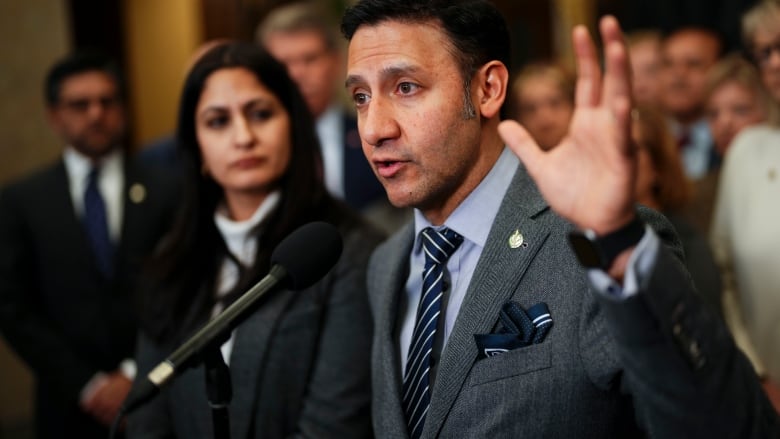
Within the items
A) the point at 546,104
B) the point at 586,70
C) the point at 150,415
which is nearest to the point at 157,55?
the point at 546,104

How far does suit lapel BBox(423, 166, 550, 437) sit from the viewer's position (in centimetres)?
148

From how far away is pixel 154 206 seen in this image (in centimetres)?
318

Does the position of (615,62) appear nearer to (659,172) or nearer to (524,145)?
(524,145)

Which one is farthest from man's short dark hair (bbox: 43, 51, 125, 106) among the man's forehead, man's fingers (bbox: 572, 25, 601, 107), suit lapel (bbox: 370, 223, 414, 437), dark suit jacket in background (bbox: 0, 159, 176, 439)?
man's fingers (bbox: 572, 25, 601, 107)

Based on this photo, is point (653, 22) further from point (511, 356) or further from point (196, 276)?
point (511, 356)

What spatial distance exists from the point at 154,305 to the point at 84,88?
1668 mm

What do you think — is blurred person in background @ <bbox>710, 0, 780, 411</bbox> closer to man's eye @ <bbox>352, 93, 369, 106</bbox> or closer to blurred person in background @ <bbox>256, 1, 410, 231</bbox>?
man's eye @ <bbox>352, 93, 369, 106</bbox>

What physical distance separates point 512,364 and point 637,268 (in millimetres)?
367

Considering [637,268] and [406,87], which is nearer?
[637,268]

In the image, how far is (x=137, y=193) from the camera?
3.22 meters

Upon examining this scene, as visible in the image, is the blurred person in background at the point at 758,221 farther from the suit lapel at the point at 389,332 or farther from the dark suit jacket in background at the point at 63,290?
the dark suit jacket in background at the point at 63,290

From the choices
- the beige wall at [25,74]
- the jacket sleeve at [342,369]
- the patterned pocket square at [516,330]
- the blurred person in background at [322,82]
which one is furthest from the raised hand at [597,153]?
the beige wall at [25,74]

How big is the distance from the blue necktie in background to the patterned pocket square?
206cm

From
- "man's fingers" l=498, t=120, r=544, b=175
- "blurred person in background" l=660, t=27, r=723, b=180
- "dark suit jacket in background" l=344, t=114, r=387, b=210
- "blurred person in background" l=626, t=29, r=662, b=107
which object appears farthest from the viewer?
"blurred person in background" l=626, t=29, r=662, b=107
